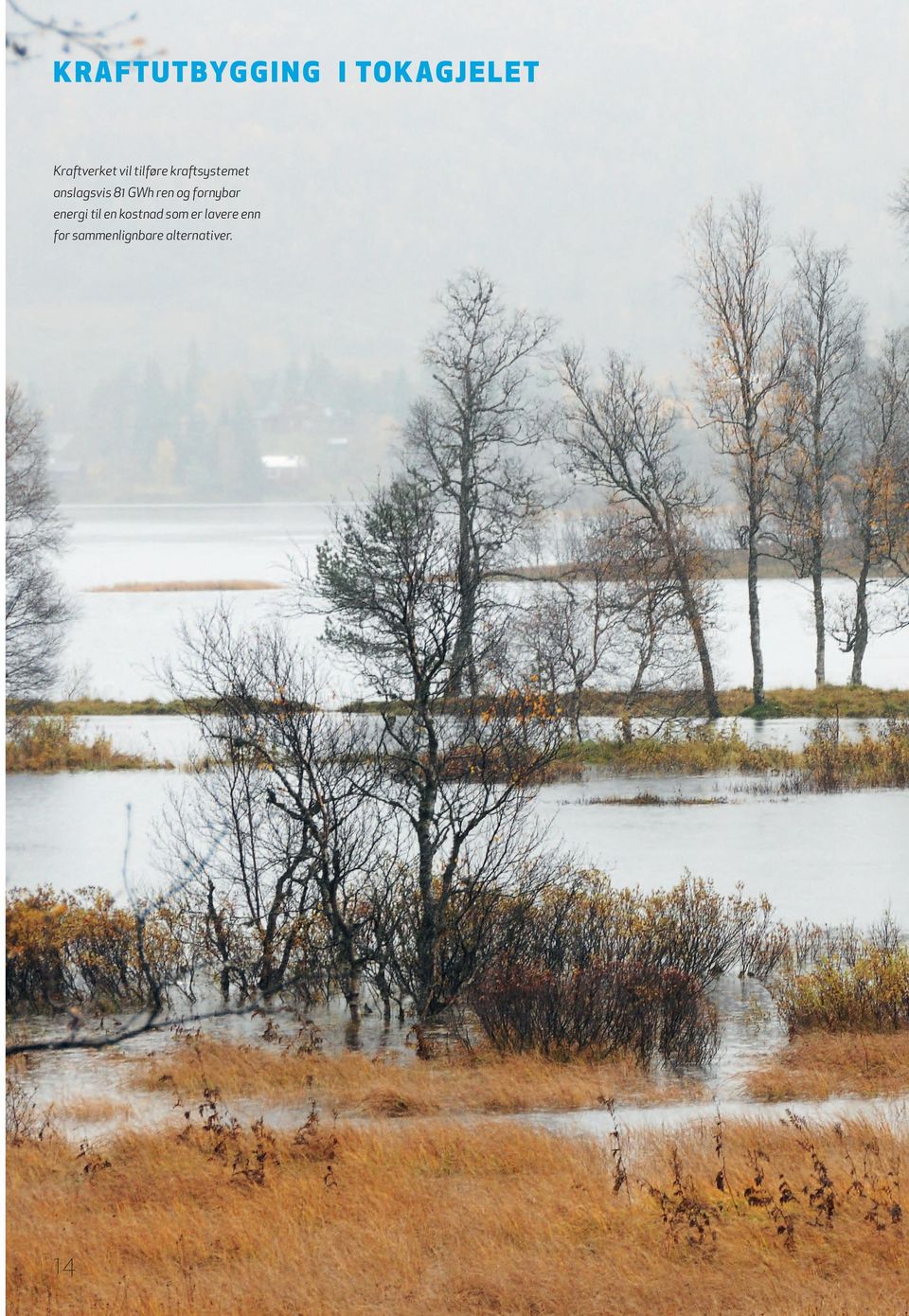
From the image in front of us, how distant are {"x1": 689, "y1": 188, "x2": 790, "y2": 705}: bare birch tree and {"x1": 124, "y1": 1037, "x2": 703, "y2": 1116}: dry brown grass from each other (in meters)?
16.4

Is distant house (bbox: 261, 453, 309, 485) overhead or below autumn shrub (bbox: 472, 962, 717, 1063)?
overhead

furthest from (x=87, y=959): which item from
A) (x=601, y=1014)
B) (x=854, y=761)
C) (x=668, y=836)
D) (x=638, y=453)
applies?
(x=638, y=453)

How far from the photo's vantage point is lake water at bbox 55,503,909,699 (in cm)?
2467

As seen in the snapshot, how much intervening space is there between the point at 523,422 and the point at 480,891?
1489cm

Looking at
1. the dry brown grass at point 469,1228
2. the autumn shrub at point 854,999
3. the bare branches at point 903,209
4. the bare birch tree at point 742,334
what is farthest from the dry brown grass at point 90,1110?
the bare birch tree at point 742,334

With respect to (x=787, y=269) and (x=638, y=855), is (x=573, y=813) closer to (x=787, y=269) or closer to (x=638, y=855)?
(x=638, y=855)

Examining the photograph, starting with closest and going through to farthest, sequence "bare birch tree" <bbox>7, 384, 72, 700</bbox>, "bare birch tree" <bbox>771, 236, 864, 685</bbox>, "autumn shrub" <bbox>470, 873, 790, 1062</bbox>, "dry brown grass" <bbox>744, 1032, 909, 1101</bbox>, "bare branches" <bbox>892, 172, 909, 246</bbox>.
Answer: "dry brown grass" <bbox>744, 1032, 909, 1101</bbox>
"autumn shrub" <bbox>470, 873, 790, 1062</bbox>
"bare branches" <bbox>892, 172, 909, 246</bbox>
"bare birch tree" <bbox>7, 384, 72, 700</bbox>
"bare birch tree" <bbox>771, 236, 864, 685</bbox>

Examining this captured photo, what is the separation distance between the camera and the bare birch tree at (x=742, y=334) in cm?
2456

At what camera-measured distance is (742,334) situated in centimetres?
2488

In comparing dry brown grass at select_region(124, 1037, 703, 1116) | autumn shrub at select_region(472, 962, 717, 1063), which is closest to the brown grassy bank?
dry brown grass at select_region(124, 1037, 703, 1116)

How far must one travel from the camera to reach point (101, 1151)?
8086 mm

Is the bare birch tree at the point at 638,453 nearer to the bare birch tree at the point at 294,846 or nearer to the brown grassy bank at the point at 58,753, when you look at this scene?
the brown grassy bank at the point at 58,753

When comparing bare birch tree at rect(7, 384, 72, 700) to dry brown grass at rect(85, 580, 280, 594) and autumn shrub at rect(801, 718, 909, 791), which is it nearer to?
dry brown grass at rect(85, 580, 280, 594)

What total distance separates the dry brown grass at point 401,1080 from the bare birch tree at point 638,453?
48.3ft
